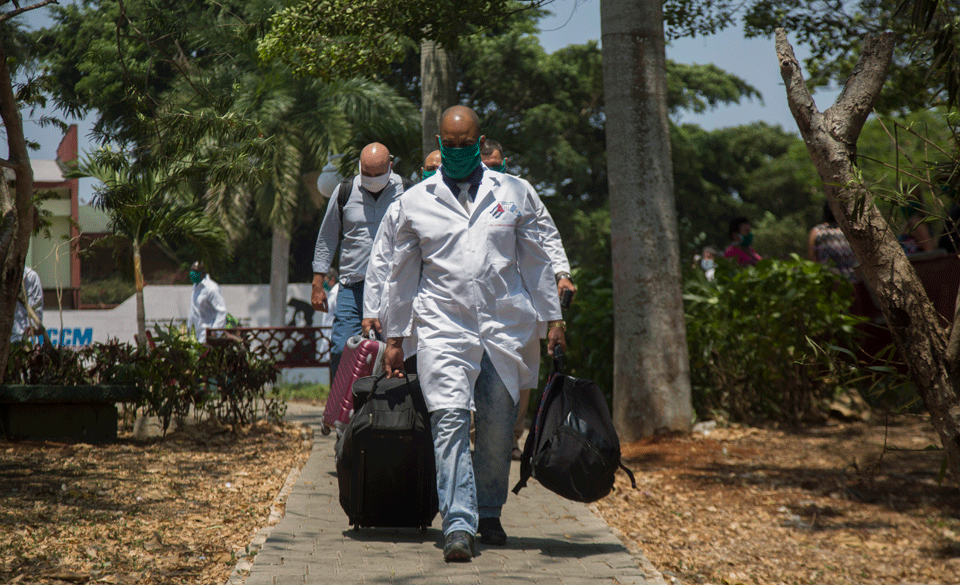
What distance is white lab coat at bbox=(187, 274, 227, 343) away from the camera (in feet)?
39.4

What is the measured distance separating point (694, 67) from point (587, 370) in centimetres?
2784

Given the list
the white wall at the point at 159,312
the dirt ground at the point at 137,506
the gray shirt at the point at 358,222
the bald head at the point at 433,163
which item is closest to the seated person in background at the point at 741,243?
the bald head at the point at 433,163

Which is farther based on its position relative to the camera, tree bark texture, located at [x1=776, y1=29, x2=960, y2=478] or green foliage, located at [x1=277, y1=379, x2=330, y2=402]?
green foliage, located at [x1=277, y1=379, x2=330, y2=402]

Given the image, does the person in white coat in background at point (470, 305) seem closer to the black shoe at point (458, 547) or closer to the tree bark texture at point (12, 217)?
the black shoe at point (458, 547)

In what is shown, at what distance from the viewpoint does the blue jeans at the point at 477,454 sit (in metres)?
3.64

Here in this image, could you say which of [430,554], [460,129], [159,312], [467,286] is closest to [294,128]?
[159,312]

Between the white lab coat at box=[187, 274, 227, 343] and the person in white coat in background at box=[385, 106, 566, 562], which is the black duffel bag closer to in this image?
the person in white coat in background at box=[385, 106, 566, 562]

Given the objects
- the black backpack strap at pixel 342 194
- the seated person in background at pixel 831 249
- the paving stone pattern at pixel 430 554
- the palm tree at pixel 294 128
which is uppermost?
the palm tree at pixel 294 128

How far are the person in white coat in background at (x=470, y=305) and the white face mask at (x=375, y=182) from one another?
5.31 ft

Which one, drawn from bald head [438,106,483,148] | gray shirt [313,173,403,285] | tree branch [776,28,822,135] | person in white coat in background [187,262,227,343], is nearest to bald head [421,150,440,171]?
gray shirt [313,173,403,285]

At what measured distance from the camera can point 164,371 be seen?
6.84 m

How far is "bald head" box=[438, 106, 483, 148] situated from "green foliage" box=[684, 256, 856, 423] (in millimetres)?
4409

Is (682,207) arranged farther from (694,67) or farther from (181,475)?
(181,475)

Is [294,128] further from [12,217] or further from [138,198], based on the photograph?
[12,217]
